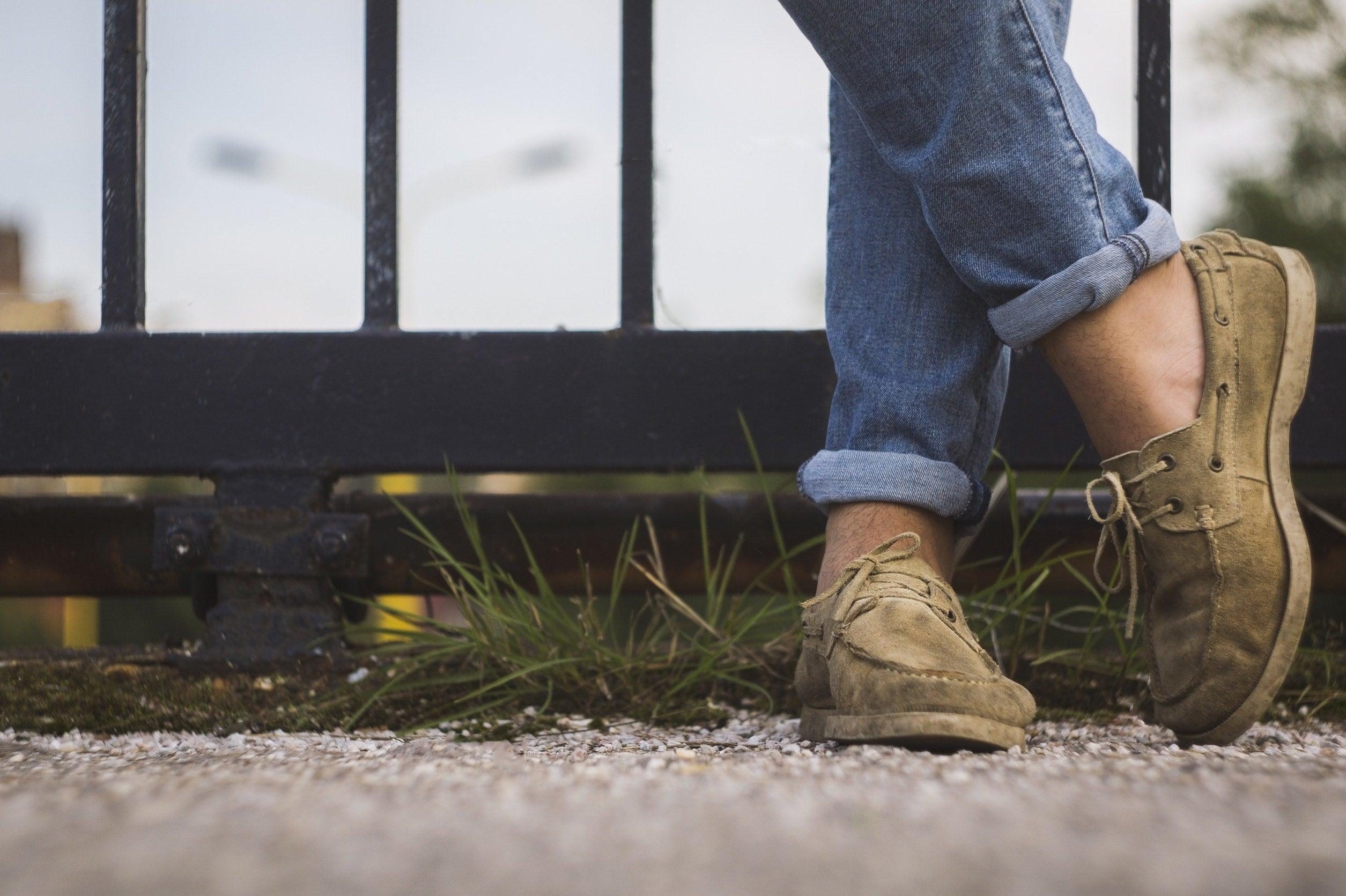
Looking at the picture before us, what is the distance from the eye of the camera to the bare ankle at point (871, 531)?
3.08 feet

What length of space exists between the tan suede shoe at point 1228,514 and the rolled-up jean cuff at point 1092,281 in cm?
6

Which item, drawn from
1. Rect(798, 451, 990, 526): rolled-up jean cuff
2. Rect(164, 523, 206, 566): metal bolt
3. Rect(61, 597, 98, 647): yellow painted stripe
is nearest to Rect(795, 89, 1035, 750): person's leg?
Rect(798, 451, 990, 526): rolled-up jean cuff

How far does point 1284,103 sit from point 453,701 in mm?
11423

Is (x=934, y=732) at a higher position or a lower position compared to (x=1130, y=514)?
lower

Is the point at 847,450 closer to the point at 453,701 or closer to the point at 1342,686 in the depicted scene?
the point at 453,701

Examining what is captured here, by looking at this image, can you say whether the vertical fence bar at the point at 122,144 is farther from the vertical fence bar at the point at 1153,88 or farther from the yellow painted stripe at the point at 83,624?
the yellow painted stripe at the point at 83,624

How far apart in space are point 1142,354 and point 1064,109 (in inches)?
8.5

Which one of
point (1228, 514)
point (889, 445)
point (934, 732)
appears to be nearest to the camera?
point (934, 732)

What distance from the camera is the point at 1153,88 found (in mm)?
1287

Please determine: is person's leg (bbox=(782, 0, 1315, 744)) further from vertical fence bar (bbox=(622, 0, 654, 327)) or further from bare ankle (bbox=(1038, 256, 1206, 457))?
vertical fence bar (bbox=(622, 0, 654, 327))

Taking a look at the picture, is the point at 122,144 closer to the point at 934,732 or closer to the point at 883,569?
the point at 883,569

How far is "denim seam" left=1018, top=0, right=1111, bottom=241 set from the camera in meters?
0.82

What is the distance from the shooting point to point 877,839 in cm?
48

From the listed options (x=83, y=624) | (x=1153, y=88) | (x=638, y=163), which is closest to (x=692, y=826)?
(x=638, y=163)
